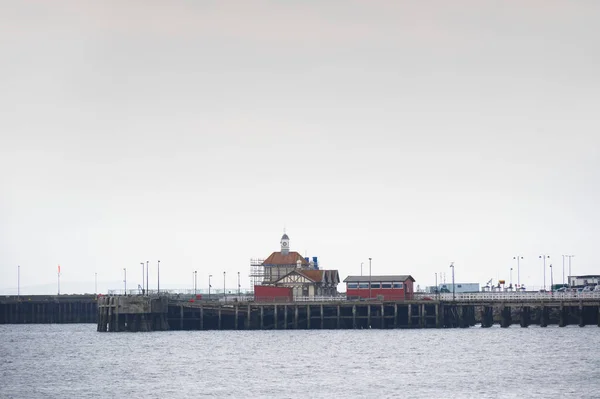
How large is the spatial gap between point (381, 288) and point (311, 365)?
192 ft

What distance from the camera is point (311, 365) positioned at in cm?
10331

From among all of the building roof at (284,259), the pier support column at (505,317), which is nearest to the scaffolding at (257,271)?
the building roof at (284,259)

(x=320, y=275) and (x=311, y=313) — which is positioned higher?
(x=320, y=275)

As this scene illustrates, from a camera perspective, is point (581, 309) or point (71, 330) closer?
point (581, 309)

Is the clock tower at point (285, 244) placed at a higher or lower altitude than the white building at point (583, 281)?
higher

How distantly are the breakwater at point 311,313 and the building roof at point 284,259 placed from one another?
2435cm

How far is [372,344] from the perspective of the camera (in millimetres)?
127188

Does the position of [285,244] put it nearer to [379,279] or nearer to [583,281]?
[379,279]

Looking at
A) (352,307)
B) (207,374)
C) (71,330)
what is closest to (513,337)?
(352,307)

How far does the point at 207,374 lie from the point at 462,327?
67527mm

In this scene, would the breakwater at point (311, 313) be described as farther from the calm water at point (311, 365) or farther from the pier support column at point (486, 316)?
the calm water at point (311, 365)

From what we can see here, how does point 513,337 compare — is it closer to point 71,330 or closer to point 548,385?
point 548,385

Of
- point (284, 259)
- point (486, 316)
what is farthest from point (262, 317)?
point (284, 259)

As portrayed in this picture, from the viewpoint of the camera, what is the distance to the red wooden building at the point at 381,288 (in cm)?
16012
